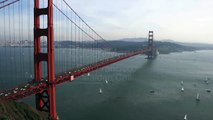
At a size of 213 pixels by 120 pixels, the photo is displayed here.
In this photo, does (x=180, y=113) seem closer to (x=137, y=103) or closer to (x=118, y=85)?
(x=137, y=103)

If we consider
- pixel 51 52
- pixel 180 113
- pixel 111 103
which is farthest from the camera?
pixel 111 103

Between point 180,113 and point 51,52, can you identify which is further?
point 180,113

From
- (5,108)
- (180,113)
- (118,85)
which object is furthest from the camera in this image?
(118,85)

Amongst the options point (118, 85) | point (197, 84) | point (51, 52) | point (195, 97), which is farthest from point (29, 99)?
point (197, 84)

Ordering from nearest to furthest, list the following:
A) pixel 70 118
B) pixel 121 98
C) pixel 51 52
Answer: pixel 51 52, pixel 70 118, pixel 121 98

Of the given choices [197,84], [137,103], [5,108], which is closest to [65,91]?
[137,103]

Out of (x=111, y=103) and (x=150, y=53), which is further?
(x=150, y=53)

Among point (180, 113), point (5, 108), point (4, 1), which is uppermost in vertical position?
point (4, 1)

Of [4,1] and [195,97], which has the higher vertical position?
[4,1]

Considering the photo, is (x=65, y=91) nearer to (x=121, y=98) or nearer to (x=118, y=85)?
(x=121, y=98)
